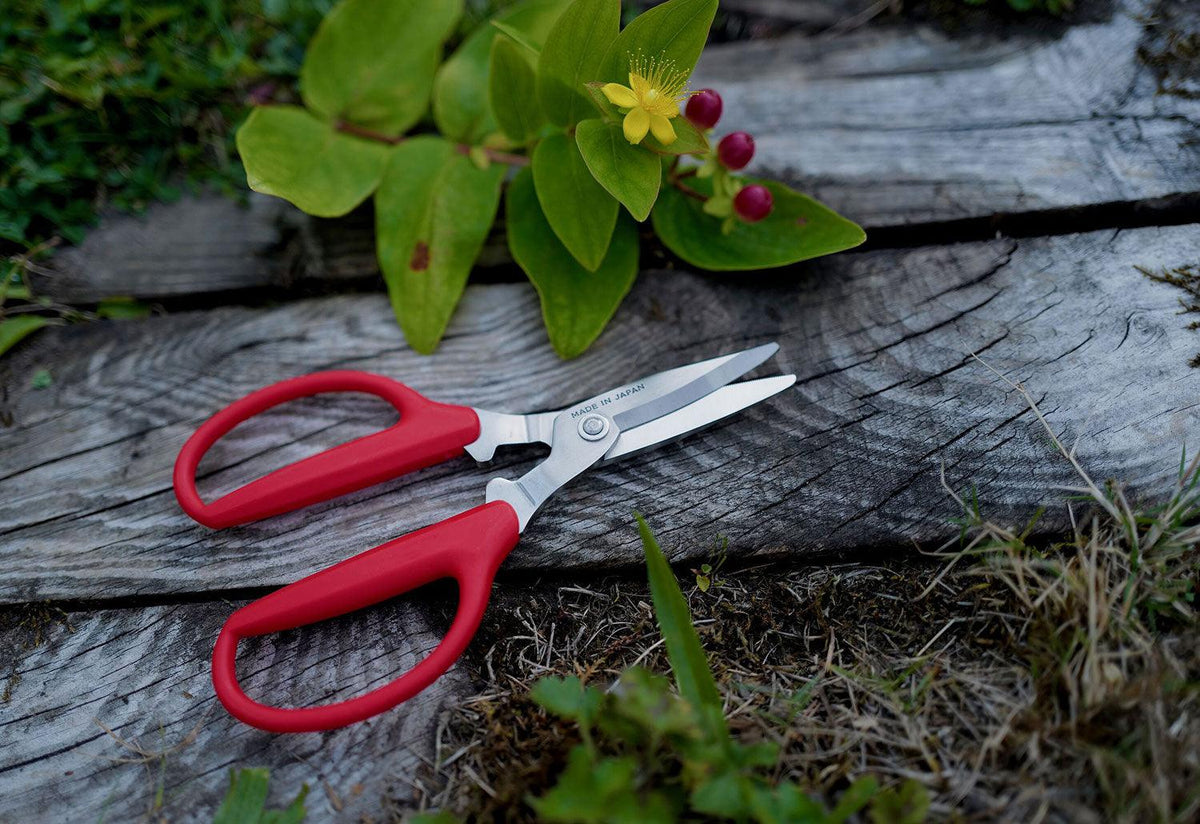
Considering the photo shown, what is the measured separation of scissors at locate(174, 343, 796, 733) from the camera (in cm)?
102

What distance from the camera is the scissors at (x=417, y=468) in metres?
1.02

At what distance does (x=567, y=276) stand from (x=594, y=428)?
0.28m

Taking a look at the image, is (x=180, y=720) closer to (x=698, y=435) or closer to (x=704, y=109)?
(x=698, y=435)

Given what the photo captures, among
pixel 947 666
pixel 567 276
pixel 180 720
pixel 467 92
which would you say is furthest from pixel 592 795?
pixel 467 92

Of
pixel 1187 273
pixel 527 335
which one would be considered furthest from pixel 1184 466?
pixel 527 335

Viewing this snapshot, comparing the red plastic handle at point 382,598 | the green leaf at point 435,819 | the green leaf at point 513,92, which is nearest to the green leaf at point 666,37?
the green leaf at point 513,92

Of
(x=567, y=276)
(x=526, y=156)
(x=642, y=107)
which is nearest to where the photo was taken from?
(x=642, y=107)

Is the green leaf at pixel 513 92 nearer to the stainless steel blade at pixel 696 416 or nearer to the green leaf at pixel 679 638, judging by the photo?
the stainless steel blade at pixel 696 416

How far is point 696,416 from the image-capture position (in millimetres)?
1185

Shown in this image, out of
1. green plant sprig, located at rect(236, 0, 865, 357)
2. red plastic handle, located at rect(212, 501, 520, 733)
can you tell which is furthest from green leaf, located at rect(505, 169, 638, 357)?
red plastic handle, located at rect(212, 501, 520, 733)

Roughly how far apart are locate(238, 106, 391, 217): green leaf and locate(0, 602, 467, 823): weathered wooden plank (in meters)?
0.64

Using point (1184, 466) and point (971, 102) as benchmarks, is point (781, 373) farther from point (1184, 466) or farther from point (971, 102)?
point (971, 102)

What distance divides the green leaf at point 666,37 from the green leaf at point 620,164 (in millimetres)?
85

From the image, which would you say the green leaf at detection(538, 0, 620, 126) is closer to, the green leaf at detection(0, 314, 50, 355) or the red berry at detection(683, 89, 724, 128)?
the red berry at detection(683, 89, 724, 128)
